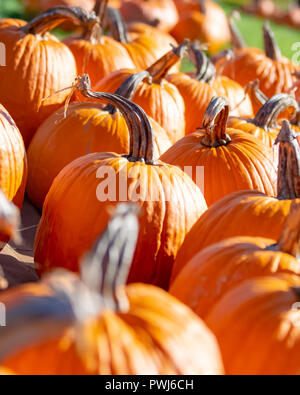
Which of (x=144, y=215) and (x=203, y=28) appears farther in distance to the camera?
(x=203, y=28)

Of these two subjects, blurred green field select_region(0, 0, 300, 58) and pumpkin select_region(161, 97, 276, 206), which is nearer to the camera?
pumpkin select_region(161, 97, 276, 206)

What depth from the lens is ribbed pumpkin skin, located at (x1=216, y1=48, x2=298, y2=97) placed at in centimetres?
454

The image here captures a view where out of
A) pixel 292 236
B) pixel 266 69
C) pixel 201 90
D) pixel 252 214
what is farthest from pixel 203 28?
pixel 292 236

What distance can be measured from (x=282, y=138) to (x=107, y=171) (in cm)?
59

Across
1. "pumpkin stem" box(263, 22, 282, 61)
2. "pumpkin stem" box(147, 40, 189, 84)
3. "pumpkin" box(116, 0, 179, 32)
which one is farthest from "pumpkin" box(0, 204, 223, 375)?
"pumpkin" box(116, 0, 179, 32)

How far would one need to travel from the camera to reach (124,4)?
839 cm

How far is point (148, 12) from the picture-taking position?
831 cm

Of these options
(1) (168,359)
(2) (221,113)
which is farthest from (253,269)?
(2) (221,113)

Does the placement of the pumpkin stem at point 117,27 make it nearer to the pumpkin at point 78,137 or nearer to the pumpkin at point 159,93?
the pumpkin at point 159,93

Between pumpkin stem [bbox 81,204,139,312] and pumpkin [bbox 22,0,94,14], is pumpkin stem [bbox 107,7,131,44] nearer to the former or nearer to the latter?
pumpkin stem [bbox 81,204,139,312]

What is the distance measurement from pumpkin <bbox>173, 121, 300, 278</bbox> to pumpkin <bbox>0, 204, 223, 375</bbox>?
0.77 metres

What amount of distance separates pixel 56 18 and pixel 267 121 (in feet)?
3.84

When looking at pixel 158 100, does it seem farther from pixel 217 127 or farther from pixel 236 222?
pixel 236 222

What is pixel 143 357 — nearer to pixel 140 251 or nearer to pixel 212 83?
pixel 140 251
